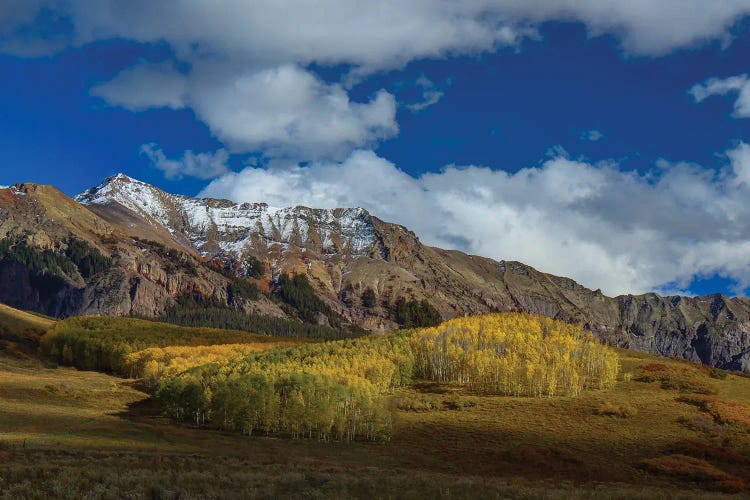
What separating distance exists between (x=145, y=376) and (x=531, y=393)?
346 ft

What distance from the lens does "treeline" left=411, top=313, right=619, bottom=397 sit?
135 meters

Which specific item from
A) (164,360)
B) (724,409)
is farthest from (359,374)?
(164,360)

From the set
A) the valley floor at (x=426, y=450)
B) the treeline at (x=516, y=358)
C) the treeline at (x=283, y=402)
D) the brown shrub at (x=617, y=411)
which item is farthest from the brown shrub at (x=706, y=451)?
the treeline at (x=283, y=402)

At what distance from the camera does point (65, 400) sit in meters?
114

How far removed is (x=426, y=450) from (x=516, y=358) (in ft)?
206

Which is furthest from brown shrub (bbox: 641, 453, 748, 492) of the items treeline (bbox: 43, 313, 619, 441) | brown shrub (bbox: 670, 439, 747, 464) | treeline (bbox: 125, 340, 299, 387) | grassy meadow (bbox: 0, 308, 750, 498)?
treeline (bbox: 125, 340, 299, 387)

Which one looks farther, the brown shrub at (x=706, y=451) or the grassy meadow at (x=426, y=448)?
the brown shrub at (x=706, y=451)

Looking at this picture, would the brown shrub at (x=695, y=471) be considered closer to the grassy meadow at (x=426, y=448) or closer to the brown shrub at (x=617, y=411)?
the grassy meadow at (x=426, y=448)

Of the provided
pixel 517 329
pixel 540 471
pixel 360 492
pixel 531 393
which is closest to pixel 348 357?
pixel 531 393

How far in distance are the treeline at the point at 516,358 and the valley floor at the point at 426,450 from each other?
696 cm

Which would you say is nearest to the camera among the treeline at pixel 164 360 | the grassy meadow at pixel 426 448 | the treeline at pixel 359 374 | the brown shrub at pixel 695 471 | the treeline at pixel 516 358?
the grassy meadow at pixel 426 448

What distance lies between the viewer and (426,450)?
88188mm

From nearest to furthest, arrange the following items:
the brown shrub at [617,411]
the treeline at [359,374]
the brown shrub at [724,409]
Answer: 1. the treeline at [359,374]
2. the brown shrub at [724,409]
3. the brown shrub at [617,411]

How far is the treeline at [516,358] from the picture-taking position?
443 ft
